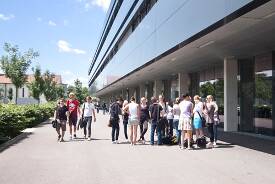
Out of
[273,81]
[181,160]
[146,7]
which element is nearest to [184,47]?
[273,81]

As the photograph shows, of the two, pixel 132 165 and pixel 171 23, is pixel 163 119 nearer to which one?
pixel 132 165

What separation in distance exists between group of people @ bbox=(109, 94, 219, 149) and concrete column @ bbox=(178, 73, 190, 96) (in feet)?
45.5

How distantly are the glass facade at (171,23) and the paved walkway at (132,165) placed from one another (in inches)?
162

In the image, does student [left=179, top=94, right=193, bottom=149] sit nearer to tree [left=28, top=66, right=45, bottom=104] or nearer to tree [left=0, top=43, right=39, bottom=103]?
tree [left=0, top=43, right=39, bottom=103]

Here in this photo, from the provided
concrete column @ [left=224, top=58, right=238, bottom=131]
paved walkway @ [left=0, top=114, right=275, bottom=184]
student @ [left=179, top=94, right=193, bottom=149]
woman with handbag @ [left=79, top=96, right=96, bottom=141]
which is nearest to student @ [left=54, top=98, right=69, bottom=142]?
woman with handbag @ [left=79, top=96, right=96, bottom=141]

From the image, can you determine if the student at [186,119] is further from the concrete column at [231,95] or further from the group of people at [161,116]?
the concrete column at [231,95]

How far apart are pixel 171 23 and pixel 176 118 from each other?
6894 mm

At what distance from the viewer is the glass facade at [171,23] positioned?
14108mm

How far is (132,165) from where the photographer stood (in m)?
10.6

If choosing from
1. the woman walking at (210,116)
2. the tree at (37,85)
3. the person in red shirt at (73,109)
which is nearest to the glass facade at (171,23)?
the woman walking at (210,116)

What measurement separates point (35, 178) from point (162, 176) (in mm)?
2539

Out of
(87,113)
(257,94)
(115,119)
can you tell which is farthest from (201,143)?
(257,94)

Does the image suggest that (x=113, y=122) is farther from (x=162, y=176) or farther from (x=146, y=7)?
(x=146, y=7)

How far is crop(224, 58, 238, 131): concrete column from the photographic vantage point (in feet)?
71.8
